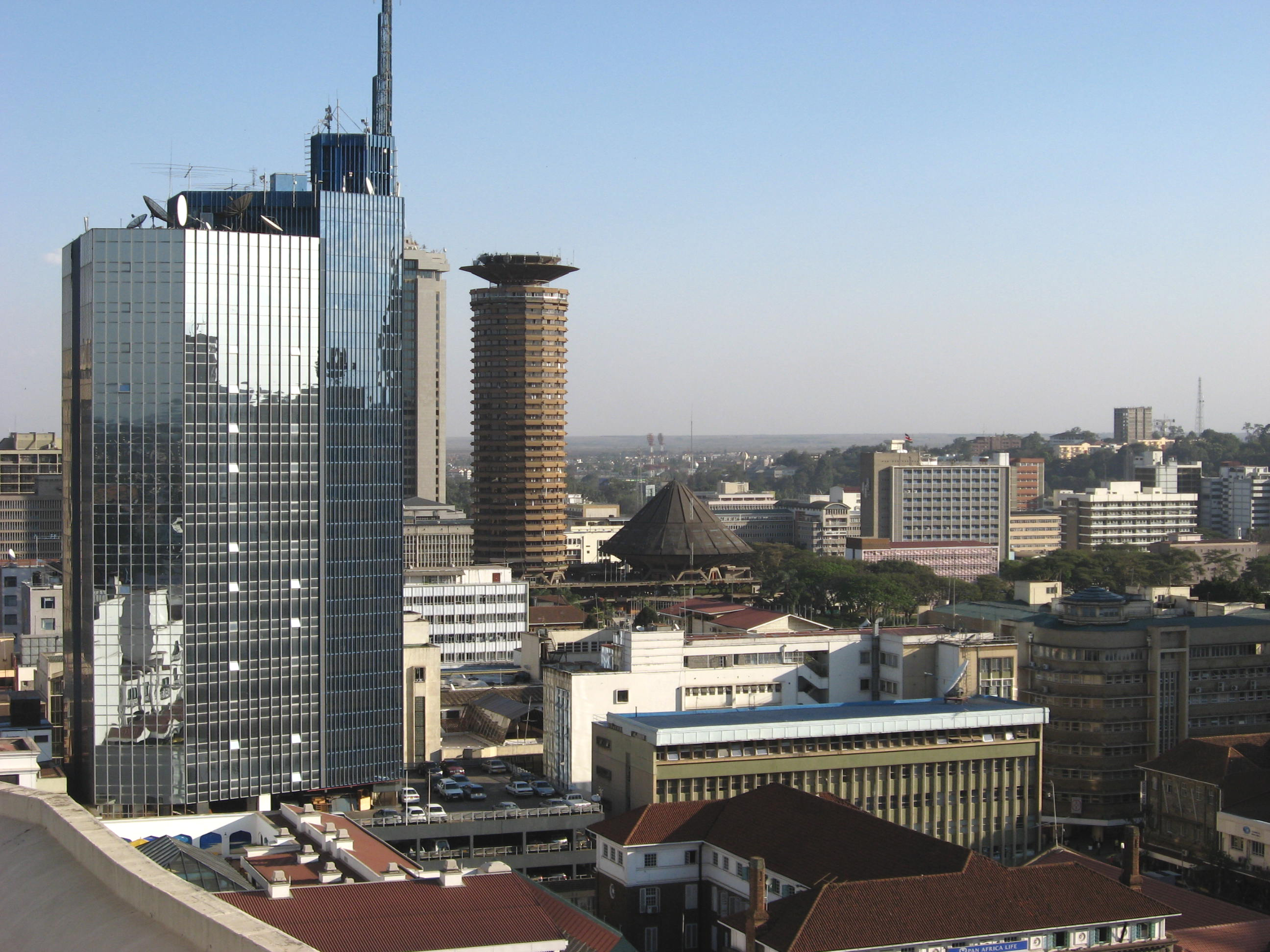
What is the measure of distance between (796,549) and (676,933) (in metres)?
141

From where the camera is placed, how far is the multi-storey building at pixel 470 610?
10394cm

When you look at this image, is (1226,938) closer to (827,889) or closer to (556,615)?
(827,889)

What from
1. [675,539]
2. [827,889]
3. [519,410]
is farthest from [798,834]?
[519,410]

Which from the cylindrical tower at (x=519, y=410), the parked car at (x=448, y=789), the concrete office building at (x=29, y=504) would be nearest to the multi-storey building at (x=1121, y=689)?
the parked car at (x=448, y=789)

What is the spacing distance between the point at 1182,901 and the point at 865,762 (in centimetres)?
1289

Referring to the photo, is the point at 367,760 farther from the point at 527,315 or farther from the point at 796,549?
the point at 796,549

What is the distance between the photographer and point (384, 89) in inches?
3649

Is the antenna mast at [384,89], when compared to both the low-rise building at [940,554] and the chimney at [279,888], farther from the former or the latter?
the low-rise building at [940,554]

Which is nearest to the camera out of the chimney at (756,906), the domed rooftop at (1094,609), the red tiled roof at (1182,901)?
the chimney at (756,906)

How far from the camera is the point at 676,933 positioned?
48062 millimetres

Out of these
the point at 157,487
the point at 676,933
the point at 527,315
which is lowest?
the point at 676,933

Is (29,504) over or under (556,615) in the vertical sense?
over

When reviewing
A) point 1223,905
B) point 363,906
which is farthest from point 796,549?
point 363,906

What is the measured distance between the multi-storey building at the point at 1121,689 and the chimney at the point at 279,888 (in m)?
41.0
